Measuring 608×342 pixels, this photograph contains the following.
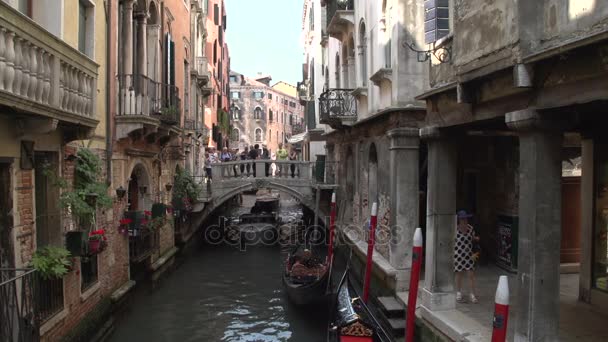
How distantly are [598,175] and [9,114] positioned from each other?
7.46 m

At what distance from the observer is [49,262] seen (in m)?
5.80

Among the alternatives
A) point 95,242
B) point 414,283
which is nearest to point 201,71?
point 95,242

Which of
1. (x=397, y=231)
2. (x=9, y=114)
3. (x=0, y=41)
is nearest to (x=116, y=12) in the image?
(x=9, y=114)

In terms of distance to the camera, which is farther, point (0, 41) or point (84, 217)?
point (84, 217)

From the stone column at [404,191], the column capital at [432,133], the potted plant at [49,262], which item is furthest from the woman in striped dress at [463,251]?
the potted plant at [49,262]

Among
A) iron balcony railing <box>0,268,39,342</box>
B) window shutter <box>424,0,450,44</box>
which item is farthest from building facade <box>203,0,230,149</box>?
iron balcony railing <box>0,268,39,342</box>

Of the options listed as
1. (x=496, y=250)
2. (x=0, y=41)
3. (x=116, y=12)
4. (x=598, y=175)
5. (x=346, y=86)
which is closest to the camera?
(x=0, y=41)

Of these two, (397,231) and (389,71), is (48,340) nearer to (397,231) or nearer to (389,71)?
(397,231)

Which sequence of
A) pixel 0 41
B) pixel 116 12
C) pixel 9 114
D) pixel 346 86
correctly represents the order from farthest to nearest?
pixel 346 86, pixel 116 12, pixel 9 114, pixel 0 41

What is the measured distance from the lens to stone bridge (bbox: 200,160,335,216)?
57.5 feet

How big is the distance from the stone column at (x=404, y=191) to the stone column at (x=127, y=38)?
5164 mm

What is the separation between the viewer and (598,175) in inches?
291

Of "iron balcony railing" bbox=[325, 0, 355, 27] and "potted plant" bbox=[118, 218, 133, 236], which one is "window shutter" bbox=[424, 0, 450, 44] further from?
"iron balcony railing" bbox=[325, 0, 355, 27]

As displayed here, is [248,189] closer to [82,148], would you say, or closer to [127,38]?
[127,38]
